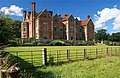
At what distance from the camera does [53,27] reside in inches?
2606

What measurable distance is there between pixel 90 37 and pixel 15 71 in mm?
74595

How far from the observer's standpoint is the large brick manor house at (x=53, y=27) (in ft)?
204

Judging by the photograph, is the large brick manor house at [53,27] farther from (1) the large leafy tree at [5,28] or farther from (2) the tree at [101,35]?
(1) the large leafy tree at [5,28]

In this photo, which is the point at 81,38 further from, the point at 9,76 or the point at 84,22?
the point at 9,76

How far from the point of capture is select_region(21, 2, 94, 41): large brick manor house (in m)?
62.2

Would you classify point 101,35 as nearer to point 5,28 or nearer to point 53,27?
point 53,27

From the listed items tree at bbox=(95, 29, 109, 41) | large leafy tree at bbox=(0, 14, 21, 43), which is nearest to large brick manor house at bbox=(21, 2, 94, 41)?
tree at bbox=(95, 29, 109, 41)

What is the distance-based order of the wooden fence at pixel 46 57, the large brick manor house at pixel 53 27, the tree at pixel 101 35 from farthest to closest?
the tree at pixel 101 35 → the large brick manor house at pixel 53 27 → the wooden fence at pixel 46 57

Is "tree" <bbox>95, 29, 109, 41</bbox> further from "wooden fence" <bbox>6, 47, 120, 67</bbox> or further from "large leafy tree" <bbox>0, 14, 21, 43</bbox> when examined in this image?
"large leafy tree" <bbox>0, 14, 21, 43</bbox>

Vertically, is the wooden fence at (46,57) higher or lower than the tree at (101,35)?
lower

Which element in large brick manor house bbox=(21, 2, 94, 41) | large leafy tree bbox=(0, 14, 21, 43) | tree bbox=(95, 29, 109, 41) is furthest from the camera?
tree bbox=(95, 29, 109, 41)

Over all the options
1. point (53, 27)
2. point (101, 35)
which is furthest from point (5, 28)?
point (101, 35)

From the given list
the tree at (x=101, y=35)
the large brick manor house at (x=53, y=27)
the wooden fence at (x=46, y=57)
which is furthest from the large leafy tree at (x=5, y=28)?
the tree at (x=101, y=35)

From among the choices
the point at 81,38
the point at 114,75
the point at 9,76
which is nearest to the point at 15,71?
the point at 9,76
